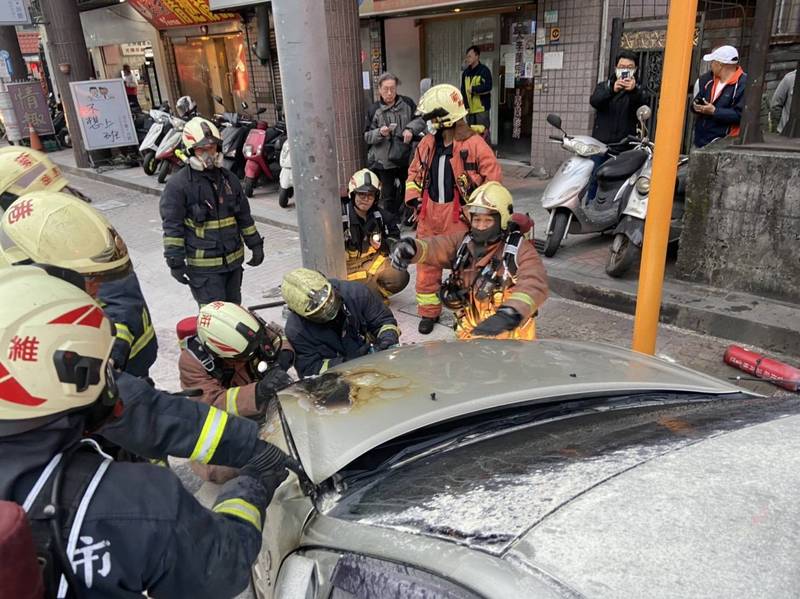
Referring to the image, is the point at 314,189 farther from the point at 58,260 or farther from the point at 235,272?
the point at 58,260

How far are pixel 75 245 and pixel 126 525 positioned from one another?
1.51 metres

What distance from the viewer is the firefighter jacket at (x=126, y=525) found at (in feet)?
4.28

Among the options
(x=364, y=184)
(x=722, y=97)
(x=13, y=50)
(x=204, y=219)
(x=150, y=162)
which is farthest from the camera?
(x=13, y=50)

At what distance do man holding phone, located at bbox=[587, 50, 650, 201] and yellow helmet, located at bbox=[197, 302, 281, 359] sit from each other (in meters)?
4.07

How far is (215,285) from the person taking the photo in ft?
14.7

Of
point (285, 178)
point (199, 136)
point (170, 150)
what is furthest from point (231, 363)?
point (170, 150)

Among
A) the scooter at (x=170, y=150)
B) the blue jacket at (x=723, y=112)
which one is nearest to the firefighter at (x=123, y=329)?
the blue jacket at (x=723, y=112)

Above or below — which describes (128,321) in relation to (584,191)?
above

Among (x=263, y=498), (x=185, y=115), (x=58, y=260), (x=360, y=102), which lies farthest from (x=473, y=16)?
(x=263, y=498)

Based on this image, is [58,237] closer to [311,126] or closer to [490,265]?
[311,126]

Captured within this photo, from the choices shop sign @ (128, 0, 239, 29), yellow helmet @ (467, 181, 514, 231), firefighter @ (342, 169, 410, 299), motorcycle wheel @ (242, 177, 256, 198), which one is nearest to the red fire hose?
yellow helmet @ (467, 181, 514, 231)

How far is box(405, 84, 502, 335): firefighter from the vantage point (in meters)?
4.62

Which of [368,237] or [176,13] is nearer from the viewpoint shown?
[368,237]

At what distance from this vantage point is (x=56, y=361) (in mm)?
1351
